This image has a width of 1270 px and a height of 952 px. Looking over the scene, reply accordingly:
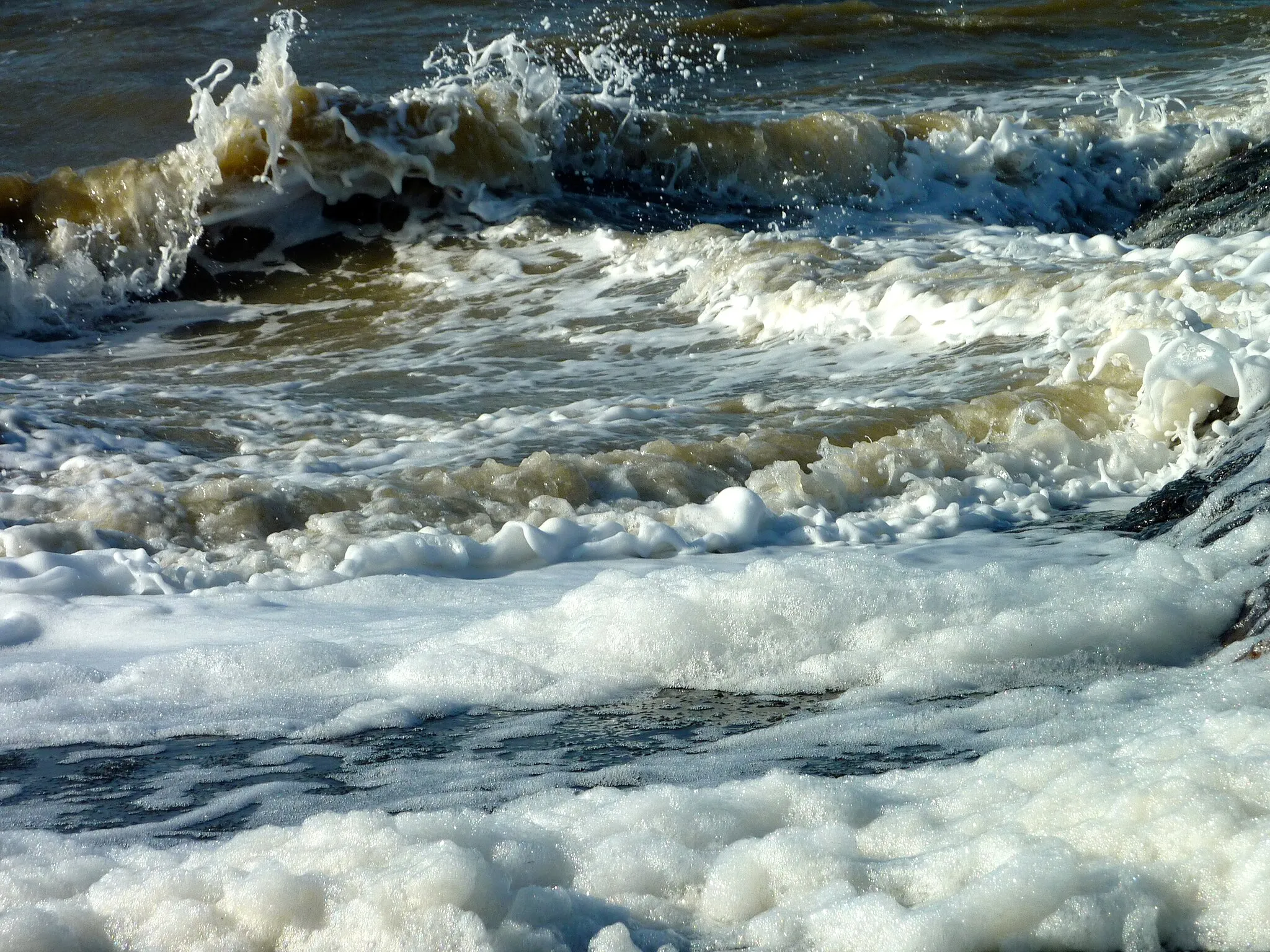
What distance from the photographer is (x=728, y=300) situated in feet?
24.4

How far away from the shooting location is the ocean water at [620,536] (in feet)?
6.57

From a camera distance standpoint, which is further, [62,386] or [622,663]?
[62,386]

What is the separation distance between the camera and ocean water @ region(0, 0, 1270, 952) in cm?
200

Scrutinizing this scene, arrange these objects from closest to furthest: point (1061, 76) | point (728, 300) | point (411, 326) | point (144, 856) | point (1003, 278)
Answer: point (144, 856)
point (1003, 278)
point (728, 300)
point (411, 326)
point (1061, 76)

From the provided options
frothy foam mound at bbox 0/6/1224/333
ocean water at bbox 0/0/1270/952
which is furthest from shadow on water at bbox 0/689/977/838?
frothy foam mound at bbox 0/6/1224/333

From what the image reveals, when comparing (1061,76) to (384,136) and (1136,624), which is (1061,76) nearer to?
(384,136)

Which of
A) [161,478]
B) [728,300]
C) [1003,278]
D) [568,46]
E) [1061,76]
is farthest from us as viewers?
[568,46]

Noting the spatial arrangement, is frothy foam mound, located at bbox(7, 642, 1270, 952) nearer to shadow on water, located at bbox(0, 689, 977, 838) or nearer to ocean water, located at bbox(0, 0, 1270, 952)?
ocean water, located at bbox(0, 0, 1270, 952)

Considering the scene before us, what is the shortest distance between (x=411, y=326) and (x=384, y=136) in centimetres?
261

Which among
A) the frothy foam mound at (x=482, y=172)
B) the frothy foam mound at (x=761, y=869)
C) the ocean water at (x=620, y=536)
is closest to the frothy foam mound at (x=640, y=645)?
the ocean water at (x=620, y=536)

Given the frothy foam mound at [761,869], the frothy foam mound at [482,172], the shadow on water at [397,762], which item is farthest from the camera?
the frothy foam mound at [482,172]

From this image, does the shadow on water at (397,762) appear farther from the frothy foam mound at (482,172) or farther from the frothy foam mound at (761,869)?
the frothy foam mound at (482,172)

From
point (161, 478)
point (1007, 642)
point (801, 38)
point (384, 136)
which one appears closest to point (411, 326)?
point (384, 136)

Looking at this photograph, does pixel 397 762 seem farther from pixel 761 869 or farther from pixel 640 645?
pixel 761 869
